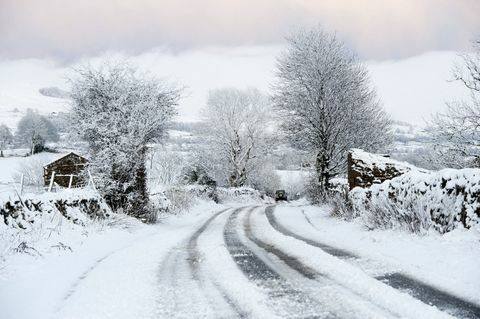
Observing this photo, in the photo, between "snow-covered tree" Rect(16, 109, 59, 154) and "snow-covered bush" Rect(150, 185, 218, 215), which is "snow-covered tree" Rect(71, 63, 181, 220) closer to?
"snow-covered bush" Rect(150, 185, 218, 215)

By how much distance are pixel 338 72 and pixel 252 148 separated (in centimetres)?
2460

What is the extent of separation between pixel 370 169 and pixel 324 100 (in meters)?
9.40

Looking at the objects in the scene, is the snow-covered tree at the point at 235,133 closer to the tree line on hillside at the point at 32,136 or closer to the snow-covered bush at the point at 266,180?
the snow-covered bush at the point at 266,180

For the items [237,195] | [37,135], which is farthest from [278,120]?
[37,135]

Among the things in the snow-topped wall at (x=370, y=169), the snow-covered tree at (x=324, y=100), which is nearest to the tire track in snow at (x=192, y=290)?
the snow-topped wall at (x=370, y=169)

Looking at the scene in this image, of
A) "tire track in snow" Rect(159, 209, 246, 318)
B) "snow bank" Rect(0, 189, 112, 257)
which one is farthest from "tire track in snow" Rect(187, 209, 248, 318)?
"snow bank" Rect(0, 189, 112, 257)

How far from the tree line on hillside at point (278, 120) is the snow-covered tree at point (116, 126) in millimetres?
39

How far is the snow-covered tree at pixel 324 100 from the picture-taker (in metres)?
26.0

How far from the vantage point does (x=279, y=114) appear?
91.2ft

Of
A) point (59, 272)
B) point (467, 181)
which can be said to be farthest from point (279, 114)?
point (59, 272)

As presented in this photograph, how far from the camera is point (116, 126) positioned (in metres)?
17.4

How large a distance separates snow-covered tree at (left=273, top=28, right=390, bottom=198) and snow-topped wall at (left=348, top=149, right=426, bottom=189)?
26.8ft

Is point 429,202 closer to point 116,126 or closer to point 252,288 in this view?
point 252,288

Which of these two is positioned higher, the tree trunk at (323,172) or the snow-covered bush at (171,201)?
the tree trunk at (323,172)
